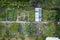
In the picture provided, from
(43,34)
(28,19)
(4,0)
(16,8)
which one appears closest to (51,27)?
(43,34)

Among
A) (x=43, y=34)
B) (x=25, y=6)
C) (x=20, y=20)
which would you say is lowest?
(x=43, y=34)

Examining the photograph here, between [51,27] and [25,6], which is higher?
[25,6]

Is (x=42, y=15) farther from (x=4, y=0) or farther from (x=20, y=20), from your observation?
(x=4, y=0)

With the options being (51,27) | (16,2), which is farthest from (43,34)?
(16,2)

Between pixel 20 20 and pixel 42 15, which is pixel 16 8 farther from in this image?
pixel 42 15

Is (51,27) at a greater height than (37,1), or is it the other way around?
(37,1)

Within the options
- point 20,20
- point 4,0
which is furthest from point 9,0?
point 20,20

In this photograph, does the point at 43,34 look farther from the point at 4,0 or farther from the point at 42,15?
the point at 4,0
